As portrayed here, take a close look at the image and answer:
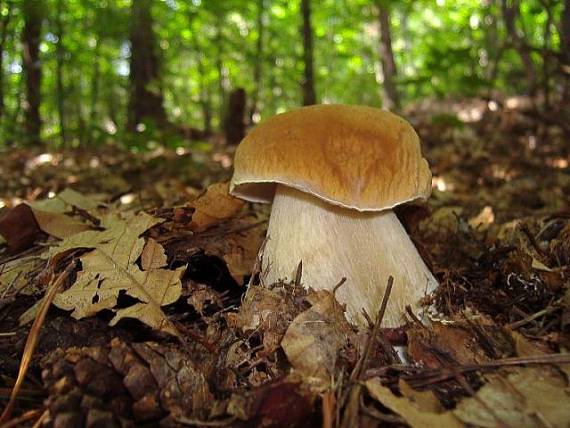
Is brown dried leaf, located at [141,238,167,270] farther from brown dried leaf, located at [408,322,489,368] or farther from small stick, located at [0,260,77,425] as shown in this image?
brown dried leaf, located at [408,322,489,368]

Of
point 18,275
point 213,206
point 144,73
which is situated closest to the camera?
point 18,275

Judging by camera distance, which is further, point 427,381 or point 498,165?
point 498,165

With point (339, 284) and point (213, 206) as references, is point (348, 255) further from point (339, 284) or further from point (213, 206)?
point (213, 206)

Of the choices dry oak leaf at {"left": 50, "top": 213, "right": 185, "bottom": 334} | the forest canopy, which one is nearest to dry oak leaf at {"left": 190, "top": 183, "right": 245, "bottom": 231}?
dry oak leaf at {"left": 50, "top": 213, "right": 185, "bottom": 334}

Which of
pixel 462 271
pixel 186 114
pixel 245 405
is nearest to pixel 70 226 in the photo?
pixel 245 405

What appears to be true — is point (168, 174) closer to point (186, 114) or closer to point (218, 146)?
point (218, 146)

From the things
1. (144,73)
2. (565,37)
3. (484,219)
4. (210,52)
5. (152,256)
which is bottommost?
(484,219)

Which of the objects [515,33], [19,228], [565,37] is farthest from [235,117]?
[19,228]
